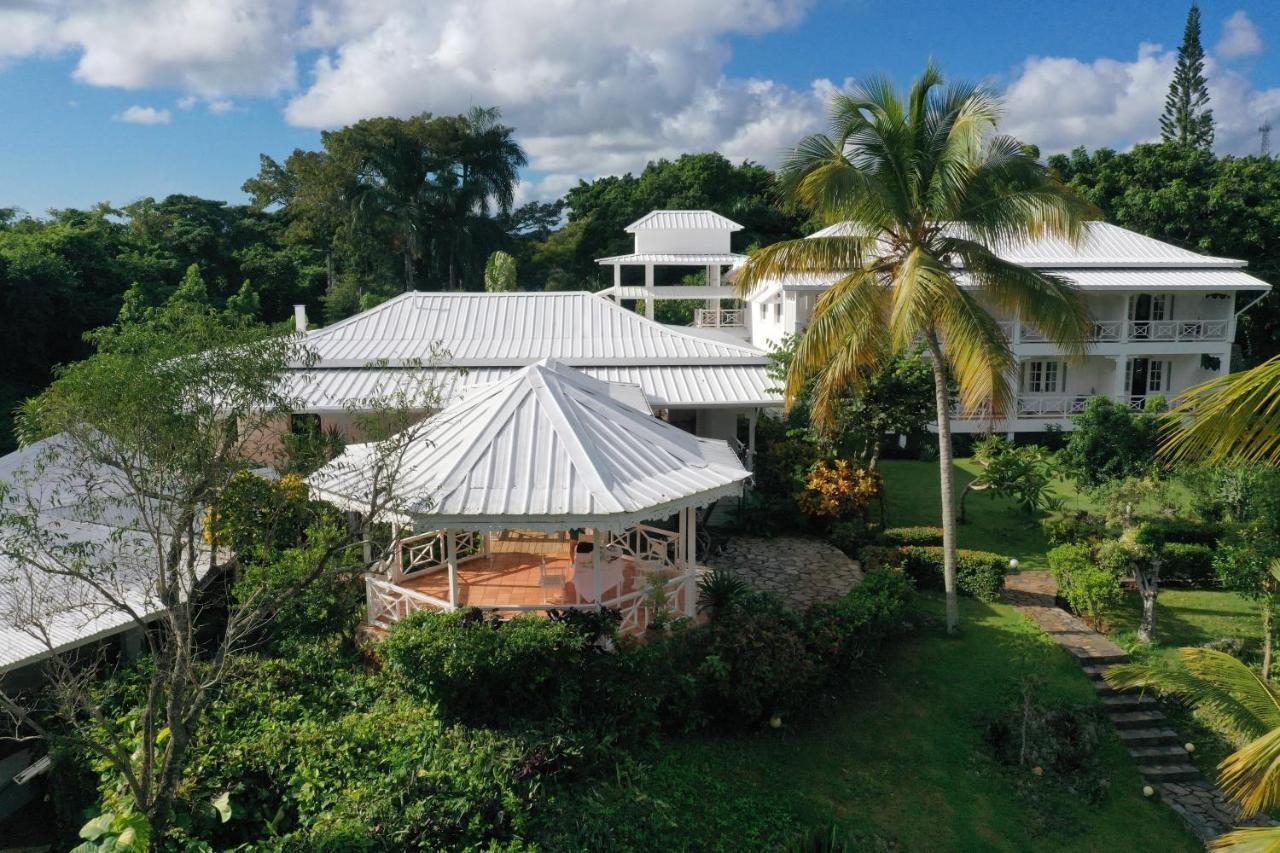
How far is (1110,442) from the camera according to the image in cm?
2067

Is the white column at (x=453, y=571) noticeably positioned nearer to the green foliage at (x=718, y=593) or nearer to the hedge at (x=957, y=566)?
the green foliage at (x=718, y=593)

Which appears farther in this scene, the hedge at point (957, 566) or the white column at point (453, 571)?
the hedge at point (957, 566)

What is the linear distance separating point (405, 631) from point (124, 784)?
3.44 m

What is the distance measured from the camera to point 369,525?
9.87 m

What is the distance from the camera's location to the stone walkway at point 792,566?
599 inches

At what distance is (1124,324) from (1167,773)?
19.7 meters

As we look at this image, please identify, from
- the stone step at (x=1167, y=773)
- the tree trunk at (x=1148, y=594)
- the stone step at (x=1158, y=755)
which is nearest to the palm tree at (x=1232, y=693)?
the stone step at (x=1167, y=773)

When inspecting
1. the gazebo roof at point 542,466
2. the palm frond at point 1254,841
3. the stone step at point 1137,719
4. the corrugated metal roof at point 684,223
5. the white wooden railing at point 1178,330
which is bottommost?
the stone step at point 1137,719

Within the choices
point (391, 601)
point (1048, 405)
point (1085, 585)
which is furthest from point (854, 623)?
point (1048, 405)

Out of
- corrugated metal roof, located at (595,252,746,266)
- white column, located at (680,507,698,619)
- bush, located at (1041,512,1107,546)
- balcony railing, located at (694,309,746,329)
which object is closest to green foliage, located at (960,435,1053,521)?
bush, located at (1041,512,1107,546)

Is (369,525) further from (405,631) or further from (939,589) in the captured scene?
(939,589)

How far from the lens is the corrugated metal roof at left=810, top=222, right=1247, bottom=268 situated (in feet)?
92.9

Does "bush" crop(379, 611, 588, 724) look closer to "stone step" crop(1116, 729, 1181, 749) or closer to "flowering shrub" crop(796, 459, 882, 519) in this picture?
"stone step" crop(1116, 729, 1181, 749)

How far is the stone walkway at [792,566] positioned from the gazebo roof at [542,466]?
2.91m
